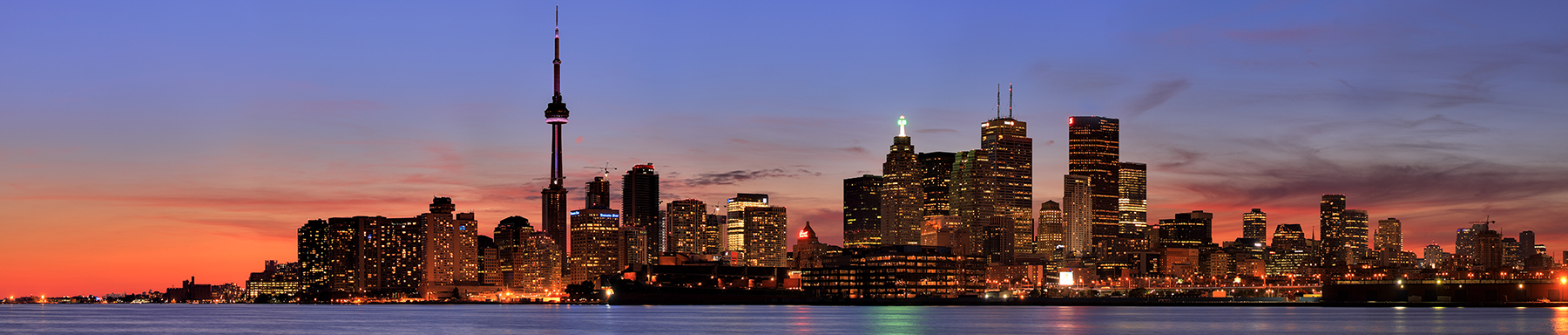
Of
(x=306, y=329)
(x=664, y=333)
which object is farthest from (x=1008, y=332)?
(x=306, y=329)

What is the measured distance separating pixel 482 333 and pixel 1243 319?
88868 millimetres

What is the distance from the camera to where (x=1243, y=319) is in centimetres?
17975

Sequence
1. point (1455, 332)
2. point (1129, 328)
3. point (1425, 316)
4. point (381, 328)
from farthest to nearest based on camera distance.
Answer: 1. point (1425, 316)
2. point (381, 328)
3. point (1129, 328)
4. point (1455, 332)

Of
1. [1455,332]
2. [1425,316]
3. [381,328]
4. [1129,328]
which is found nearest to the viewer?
[1455,332]

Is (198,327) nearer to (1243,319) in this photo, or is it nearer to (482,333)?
(482,333)

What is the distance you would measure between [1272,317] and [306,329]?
111183 millimetres

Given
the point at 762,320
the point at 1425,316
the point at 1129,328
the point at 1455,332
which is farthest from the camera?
the point at 762,320

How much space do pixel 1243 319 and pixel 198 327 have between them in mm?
127495

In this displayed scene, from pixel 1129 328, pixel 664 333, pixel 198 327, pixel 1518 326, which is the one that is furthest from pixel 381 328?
pixel 1518 326

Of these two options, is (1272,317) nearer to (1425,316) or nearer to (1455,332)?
(1425,316)

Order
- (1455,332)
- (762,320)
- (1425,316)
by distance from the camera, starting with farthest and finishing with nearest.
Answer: (762,320)
(1425,316)
(1455,332)

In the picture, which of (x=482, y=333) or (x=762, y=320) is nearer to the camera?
(x=482, y=333)

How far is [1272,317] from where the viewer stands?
183125 mm

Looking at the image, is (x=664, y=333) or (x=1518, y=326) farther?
(x=664, y=333)
